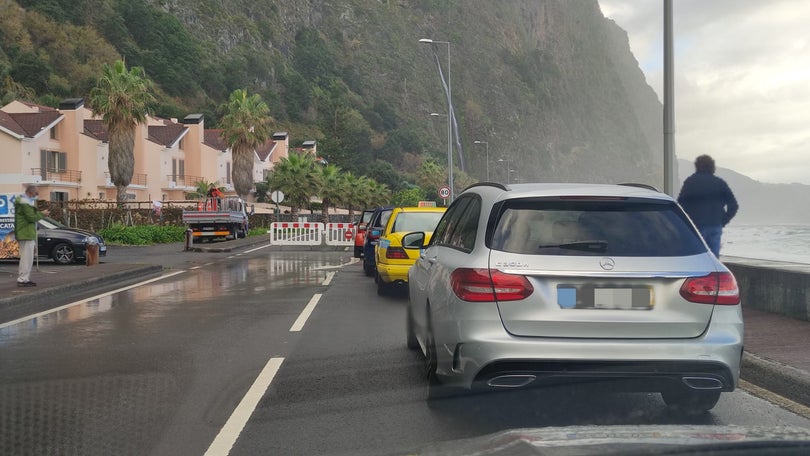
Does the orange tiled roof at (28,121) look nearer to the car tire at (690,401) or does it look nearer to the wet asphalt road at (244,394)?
the wet asphalt road at (244,394)

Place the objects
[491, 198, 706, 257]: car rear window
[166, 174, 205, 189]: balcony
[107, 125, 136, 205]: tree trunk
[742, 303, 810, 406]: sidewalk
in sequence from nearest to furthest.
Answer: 1. [491, 198, 706, 257]: car rear window
2. [742, 303, 810, 406]: sidewalk
3. [107, 125, 136, 205]: tree trunk
4. [166, 174, 205, 189]: balcony

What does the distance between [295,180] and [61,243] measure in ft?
154

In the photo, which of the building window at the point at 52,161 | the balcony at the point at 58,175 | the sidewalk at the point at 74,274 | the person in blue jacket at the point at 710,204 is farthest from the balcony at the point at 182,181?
the person in blue jacket at the point at 710,204

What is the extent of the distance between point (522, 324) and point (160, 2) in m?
124

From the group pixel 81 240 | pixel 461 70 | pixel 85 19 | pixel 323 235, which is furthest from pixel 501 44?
pixel 81 240

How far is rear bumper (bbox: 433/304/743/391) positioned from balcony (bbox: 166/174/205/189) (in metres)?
69.5

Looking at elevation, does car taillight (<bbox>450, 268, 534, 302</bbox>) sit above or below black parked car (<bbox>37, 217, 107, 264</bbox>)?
above

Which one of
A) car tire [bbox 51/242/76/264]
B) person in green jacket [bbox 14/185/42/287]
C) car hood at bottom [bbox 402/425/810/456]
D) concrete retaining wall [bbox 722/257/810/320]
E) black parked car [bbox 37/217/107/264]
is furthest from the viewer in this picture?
car tire [bbox 51/242/76/264]

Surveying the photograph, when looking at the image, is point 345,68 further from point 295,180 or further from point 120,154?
point 120,154

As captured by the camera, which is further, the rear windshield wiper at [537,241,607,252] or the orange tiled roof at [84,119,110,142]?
the orange tiled roof at [84,119,110,142]

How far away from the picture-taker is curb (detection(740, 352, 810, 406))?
6.02 m

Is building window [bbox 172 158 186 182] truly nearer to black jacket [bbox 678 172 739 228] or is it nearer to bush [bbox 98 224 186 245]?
bush [bbox 98 224 186 245]

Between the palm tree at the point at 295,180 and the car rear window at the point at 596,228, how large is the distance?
63.0 meters

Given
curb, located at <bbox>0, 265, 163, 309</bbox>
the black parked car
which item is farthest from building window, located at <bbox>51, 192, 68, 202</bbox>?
curb, located at <bbox>0, 265, 163, 309</bbox>
